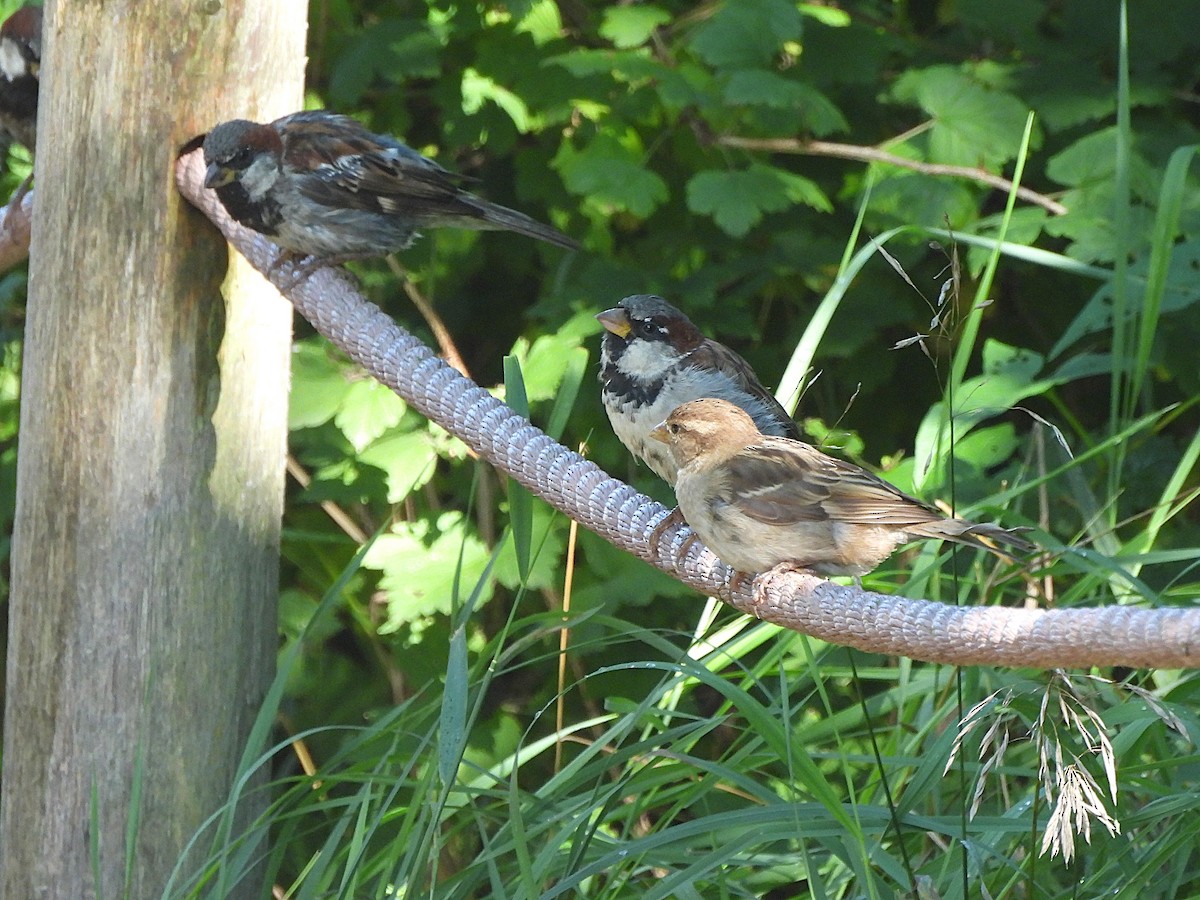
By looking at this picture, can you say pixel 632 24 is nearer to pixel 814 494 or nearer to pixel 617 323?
pixel 617 323

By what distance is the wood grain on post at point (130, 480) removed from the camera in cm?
242

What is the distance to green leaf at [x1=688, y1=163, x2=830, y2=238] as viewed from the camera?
3.47 m

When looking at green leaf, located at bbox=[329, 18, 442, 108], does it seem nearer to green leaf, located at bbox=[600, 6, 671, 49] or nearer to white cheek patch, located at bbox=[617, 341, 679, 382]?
green leaf, located at bbox=[600, 6, 671, 49]

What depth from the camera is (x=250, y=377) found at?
8.46 ft

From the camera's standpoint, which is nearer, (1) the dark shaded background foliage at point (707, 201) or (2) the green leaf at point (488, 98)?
(1) the dark shaded background foliage at point (707, 201)

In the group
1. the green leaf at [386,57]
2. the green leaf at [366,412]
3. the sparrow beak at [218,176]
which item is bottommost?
the green leaf at [366,412]

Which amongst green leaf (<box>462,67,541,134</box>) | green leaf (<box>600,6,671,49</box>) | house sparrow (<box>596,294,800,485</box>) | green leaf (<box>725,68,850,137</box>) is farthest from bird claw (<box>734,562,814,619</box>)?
green leaf (<box>462,67,541,134</box>)

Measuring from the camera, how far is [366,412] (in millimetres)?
3641

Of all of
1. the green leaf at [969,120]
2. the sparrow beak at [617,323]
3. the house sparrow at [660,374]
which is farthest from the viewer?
the green leaf at [969,120]

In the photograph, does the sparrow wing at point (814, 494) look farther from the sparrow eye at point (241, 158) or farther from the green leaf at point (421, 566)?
the green leaf at point (421, 566)

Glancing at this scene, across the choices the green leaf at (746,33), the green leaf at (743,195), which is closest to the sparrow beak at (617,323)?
the green leaf at (743,195)

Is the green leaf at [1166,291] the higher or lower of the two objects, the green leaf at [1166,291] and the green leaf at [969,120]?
the lower

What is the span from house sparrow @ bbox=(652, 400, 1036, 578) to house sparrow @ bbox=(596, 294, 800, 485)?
58 cm

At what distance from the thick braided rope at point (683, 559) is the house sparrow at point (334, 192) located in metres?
0.08
